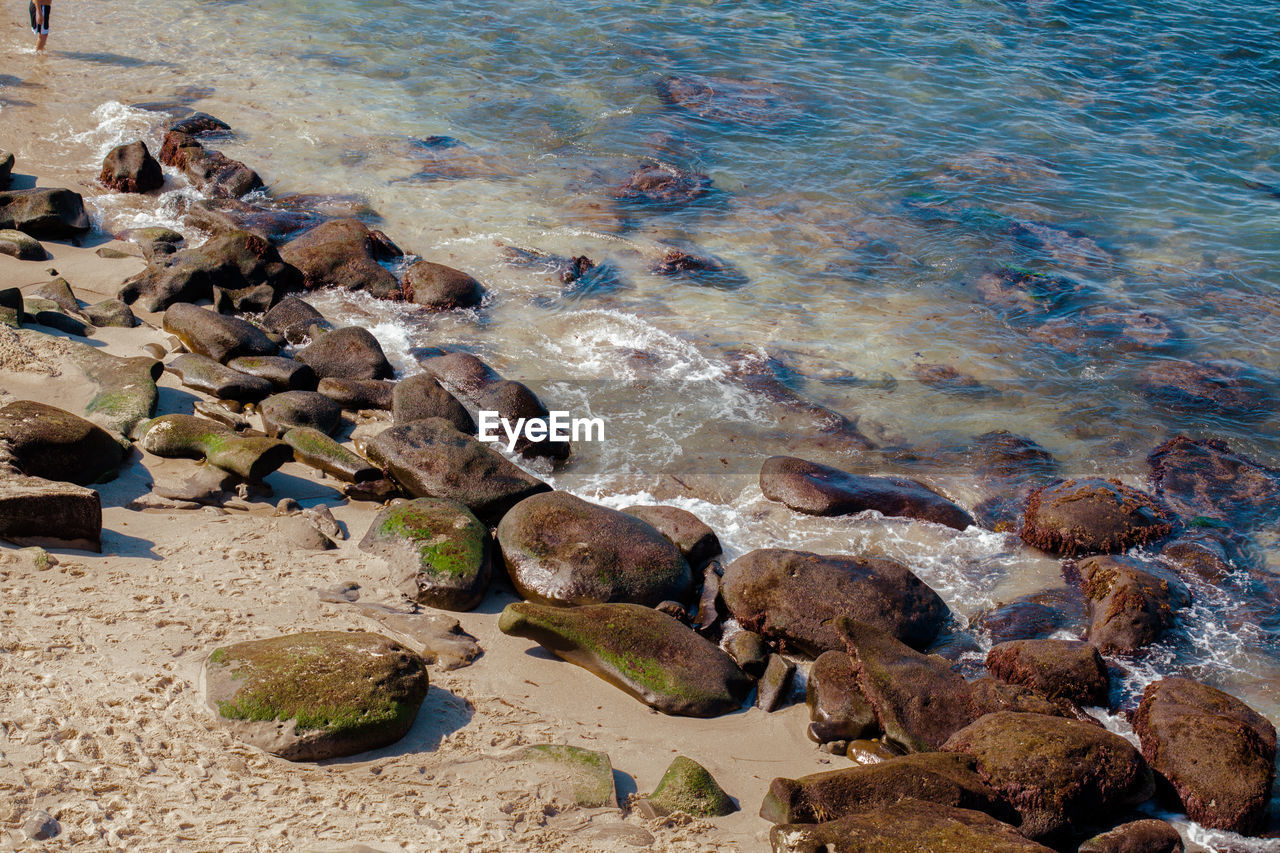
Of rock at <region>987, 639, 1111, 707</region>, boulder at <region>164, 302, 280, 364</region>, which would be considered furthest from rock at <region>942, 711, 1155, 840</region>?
boulder at <region>164, 302, 280, 364</region>

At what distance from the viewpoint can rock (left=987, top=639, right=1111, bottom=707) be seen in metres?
6.61

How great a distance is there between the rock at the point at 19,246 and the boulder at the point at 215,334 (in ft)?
7.76

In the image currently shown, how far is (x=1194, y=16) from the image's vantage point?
22.0 metres

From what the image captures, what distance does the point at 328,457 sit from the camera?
810cm

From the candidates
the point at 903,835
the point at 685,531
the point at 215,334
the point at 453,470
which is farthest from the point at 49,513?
the point at 903,835

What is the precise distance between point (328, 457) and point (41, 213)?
20.3 ft

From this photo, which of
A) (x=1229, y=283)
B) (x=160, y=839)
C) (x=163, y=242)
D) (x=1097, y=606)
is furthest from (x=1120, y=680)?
(x=163, y=242)

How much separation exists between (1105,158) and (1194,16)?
8.69m

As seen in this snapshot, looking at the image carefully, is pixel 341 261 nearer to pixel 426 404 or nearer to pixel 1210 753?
pixel 426 404

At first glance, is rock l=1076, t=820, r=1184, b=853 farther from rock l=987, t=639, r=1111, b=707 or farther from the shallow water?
the shallow water

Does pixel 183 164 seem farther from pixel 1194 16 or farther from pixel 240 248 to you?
pixel 1194 16

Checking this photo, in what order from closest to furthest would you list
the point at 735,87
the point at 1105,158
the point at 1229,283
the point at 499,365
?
1. the point at 499,365
2. the point at 1229,283
3. the point at 1105,158
4. the point at 735,87

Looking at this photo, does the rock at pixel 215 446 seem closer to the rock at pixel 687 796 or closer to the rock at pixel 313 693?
the rock at pixel 313 693

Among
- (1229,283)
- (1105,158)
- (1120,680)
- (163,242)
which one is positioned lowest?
(1120,680)
